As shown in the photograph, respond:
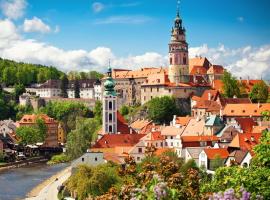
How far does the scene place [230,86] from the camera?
6675 centimetres

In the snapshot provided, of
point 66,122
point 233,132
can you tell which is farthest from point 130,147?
point 66,122

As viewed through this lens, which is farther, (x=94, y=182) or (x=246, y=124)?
(x=246, y=124)

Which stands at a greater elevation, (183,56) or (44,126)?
(183,56)

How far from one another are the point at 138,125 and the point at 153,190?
50998 millimetres

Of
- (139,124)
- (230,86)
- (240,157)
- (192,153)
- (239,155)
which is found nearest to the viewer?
(240,157)

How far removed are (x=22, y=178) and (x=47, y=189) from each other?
22.9 ft

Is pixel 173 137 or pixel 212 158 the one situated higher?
pixel 173 137

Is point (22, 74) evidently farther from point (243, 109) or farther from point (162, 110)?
point (243, 109)

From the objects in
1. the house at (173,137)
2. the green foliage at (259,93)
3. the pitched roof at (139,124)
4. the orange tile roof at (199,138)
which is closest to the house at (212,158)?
the house at (173,137)

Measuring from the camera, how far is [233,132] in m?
44.3

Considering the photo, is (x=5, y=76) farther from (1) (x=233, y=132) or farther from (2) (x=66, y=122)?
(1) (x=233, y=132)

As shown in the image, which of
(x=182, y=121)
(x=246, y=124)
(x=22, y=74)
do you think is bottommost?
(x=246, y=124)

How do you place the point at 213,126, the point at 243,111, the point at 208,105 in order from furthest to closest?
the point at 208,105 < the point at 243,111 < the point at 213,126

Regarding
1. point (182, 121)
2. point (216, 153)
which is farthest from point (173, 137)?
point (216, 153)
